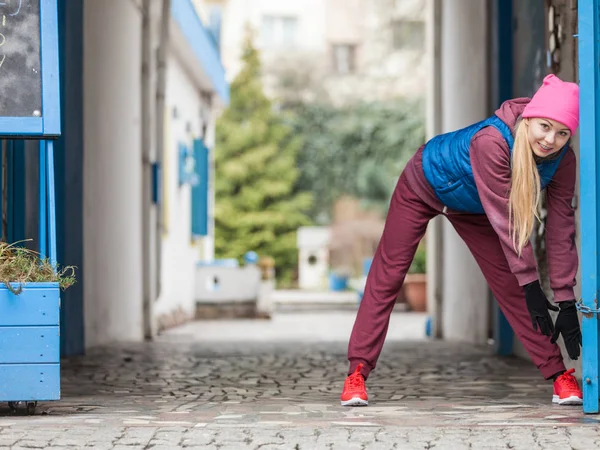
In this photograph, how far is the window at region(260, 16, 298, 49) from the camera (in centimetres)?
3622

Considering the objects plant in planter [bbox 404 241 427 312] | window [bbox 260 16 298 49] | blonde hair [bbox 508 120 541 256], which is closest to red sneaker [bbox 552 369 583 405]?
blonde hair [bbox 508 120 541 256]

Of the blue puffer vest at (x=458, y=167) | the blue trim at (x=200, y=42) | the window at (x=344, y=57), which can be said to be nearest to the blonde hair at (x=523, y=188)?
the blue puffer vest at (x=458, y=167)

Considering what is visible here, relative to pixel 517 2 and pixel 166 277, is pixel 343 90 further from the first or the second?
pixel 517 2

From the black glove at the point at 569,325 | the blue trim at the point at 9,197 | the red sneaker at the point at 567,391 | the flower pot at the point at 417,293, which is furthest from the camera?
the flower pot at the point at 417,293

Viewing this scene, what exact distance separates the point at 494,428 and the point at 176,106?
10768 mm

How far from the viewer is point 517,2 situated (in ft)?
27.0

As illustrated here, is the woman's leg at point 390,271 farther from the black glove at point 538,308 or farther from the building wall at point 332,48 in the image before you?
the building wall at point 332,48

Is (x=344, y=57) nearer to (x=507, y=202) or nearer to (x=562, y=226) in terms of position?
(x=562, y=226)

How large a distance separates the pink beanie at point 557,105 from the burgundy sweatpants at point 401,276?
73 cm

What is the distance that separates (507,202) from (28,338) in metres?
1.93

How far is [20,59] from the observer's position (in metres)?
4.82

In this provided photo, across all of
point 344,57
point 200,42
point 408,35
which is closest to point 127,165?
point 200,42

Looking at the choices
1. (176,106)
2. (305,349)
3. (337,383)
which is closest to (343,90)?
(176,106)

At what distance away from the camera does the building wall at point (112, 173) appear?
9.05 m
